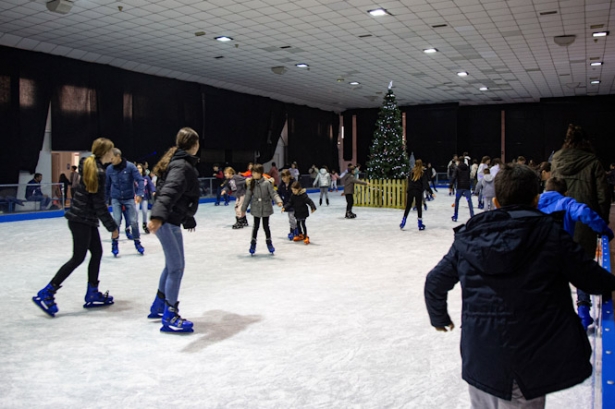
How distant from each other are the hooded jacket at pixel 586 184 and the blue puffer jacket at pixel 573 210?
0.51ft

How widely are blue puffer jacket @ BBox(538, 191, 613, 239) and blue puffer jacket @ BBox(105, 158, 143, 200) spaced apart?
565 cm

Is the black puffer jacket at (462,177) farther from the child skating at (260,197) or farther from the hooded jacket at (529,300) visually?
the hooded jacket at (529,300)

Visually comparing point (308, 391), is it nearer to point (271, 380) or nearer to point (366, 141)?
point (271, 380)

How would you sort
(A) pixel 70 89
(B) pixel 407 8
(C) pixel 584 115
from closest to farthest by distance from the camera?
(B) pixel 407 8 → (A) pixel 70 89 → (C) pixel 584 115

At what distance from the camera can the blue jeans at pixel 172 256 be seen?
398 centimetres

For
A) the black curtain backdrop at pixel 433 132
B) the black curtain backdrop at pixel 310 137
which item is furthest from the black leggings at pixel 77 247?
the black curtain backdrop at pixel 433 132

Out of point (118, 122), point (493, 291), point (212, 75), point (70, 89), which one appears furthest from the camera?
point (212, 75)

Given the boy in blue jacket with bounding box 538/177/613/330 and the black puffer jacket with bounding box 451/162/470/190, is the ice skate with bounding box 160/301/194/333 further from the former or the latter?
the black puffer jacket with bounding box 451/162/470/190

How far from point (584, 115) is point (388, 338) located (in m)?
25.2

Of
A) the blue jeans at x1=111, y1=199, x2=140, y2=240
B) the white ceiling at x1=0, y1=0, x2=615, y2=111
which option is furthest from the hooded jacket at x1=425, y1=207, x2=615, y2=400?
the white ceiling at x1=0, y1=0, x2=615, y2=111

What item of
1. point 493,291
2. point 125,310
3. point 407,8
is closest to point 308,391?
point 493,291

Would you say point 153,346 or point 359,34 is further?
point 359,34

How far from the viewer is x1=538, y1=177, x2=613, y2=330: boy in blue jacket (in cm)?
320

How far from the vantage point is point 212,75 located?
19.2 m
